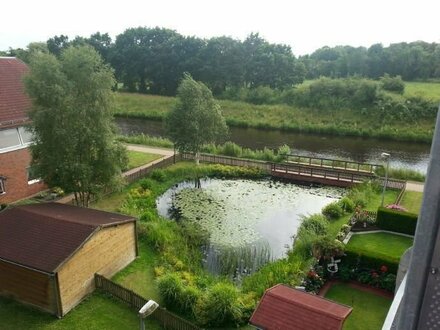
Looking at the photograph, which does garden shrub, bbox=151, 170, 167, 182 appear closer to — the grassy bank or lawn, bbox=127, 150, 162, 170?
lawn, bbox=127, 150, 162, 170

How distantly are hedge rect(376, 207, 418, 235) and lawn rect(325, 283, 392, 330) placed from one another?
17.5ft

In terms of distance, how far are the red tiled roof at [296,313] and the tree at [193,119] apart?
1979 centimetres

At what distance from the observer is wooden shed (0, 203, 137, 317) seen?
569 inches

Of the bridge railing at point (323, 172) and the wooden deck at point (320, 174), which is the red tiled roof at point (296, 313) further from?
the bridge railing at point (323, 172)

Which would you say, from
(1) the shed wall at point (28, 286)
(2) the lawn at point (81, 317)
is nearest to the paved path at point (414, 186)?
(2) the lawn at point (81, 317)

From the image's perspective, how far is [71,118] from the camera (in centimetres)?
1872

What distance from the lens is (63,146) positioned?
18625mm

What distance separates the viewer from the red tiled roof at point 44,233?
1458cm

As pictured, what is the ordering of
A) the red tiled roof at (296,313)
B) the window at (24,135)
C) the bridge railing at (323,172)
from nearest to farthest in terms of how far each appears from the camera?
the red tiled roof at (296,313)
the window at (24,135)
the bridge railing at (323,172)

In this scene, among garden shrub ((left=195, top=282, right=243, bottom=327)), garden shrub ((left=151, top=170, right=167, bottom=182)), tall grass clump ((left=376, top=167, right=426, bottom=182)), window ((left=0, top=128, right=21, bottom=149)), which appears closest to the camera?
garden shrub ((left=195, top=282, right=243, bottom=327))

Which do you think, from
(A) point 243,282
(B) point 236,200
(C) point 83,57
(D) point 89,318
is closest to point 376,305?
(A) point 243,282

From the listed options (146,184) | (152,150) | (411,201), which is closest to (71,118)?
(146,184)

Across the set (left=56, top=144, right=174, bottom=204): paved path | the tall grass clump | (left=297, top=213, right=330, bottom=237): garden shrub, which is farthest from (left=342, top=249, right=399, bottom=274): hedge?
(left=56, top=144, right=174, bottom=204): paved path

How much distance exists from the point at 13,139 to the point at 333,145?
32764 millimetres
